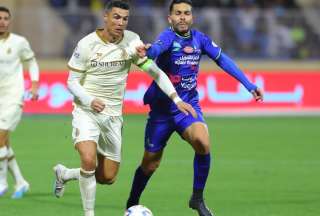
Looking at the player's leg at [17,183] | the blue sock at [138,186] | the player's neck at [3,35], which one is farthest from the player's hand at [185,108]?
the player's neck at [3,35]

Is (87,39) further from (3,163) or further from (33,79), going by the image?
(3,163)

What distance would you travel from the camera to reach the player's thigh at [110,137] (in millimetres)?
9750

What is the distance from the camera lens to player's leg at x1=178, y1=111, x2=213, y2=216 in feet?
32.2

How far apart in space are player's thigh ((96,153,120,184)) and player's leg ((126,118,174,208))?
12.4 inches

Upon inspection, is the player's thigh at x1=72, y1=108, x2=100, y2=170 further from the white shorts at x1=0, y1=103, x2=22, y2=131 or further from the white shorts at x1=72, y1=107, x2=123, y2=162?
the white shorts at x1=0, y1=103, x2=22, y2=131

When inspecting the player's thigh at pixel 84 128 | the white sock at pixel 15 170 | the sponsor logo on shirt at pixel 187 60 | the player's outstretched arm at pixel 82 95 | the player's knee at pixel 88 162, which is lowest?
the white sock at pixel 15 170

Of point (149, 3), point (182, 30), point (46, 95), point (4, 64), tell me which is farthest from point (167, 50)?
point (149, 3)

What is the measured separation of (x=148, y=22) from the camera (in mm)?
24172

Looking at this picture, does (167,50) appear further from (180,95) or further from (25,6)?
(25,6)

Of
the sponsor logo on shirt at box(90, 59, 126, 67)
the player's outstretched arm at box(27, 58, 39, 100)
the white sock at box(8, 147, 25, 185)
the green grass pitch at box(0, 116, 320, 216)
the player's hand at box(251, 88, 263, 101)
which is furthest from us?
the player's outstretched arm at box(27, 58, 39, 100)

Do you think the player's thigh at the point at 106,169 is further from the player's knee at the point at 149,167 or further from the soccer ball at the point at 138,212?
the soccer ball at the point at 138,212

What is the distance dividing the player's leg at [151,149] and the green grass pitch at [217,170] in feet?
1.15

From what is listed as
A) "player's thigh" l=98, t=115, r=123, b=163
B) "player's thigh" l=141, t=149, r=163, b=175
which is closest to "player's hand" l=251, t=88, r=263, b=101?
"player's thigh" l=141, t=149, r=163, b=175

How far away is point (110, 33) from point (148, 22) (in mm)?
14610
